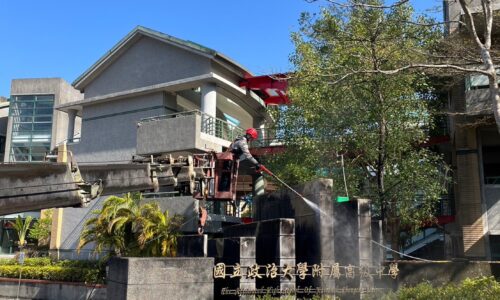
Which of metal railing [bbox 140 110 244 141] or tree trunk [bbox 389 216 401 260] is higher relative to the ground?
metal railing [bbox 140 110 244 141]

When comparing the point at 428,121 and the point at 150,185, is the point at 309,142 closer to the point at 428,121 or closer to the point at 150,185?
the point at 428,121

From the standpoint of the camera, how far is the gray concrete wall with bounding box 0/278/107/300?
18547 mm

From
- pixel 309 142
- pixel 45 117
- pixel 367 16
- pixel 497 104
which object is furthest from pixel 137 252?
pixel 45 117

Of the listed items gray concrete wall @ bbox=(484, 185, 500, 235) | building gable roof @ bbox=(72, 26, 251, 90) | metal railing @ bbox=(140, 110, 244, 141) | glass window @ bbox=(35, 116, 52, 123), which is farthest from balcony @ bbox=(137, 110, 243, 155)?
glass window @ bbox=(35, 116, 52, 123)

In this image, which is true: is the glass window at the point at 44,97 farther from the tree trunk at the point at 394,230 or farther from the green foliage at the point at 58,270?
the tree trunk at the point at 394,230

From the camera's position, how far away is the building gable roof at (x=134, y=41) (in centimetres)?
2430

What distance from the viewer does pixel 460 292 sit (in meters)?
9.45

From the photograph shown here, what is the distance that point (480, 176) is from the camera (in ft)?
70.6

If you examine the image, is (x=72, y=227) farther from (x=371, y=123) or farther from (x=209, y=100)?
(x=371, y=123)

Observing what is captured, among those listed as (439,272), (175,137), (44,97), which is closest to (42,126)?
(44,97)

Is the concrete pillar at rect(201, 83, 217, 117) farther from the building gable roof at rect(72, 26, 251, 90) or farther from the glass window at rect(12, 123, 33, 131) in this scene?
the glass window at rect(12, 123, 33, 131)

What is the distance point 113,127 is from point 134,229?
9.76 metres

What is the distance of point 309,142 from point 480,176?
30.2ft

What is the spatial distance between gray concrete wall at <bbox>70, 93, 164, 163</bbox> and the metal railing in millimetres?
1215
